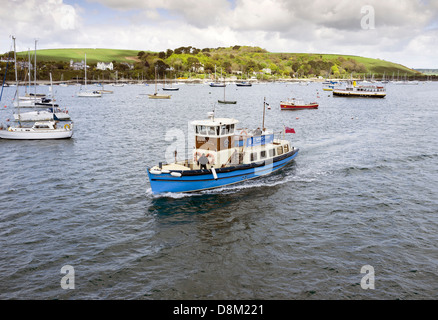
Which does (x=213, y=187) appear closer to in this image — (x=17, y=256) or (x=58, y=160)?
(x=17, y=256)

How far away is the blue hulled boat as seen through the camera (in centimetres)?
3153

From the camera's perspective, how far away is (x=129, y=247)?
2328 centimetres

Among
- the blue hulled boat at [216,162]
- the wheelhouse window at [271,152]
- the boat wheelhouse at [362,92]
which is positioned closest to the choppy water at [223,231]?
the blue hulled boat at [216,162]

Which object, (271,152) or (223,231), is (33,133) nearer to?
(271,152)

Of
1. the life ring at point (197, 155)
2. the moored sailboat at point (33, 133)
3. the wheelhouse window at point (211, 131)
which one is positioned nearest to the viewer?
the wheelhouse window at point (211, 131)

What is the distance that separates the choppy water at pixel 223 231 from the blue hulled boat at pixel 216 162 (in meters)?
1.25

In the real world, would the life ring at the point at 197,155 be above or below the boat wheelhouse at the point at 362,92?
below

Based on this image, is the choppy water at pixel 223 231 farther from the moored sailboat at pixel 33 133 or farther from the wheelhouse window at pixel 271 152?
the moored sailboat at pixel 33 133

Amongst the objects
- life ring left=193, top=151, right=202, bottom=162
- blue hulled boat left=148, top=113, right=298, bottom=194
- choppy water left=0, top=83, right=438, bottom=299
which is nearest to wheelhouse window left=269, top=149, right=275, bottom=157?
blue hulled boat left=148, top=113, right=298, bottom=194

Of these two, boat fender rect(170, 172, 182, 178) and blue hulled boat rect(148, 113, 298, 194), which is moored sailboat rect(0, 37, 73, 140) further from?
boat fender rect(170, 172, 182, 178)

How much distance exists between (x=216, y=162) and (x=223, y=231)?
9551mm

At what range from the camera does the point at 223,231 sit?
25797 mm

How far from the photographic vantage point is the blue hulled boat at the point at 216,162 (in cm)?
3153

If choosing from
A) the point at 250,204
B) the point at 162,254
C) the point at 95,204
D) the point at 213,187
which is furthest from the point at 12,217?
the point at 250,204
